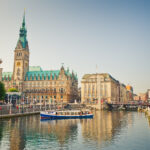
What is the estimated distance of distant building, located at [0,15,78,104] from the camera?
178875 mm

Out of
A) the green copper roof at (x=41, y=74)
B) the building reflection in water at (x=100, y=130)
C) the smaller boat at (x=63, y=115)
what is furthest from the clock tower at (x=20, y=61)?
the building reflection in water at (x=100, y=130)

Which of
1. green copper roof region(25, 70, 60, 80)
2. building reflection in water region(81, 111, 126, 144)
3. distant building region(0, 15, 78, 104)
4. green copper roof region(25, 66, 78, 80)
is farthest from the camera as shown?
green copper roof region(25, 70, 60, 80)

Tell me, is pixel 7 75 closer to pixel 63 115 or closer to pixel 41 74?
pixel 41 74

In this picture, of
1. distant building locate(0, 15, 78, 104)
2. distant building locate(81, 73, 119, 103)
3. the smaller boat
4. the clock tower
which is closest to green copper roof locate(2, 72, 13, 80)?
Answer: distant building locate(0, 15, 78, 104)

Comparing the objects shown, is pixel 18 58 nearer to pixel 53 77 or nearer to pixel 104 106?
→ pixel 53 77

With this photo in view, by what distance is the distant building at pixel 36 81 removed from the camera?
587 feet

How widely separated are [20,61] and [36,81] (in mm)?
23225

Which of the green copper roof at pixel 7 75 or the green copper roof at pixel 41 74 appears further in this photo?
the green copper roof at pixel 7 75

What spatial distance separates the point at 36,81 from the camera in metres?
186

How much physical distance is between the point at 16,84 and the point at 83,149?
529 feet

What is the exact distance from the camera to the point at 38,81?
18562 centimetres

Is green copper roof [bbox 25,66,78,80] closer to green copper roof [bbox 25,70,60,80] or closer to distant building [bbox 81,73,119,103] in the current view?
green copper roof [bbox 25,70,60,80]

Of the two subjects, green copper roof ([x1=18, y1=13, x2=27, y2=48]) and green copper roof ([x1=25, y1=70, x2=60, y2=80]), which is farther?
green copper roof ([x1=18, y1=13, x2=27, y2=48])

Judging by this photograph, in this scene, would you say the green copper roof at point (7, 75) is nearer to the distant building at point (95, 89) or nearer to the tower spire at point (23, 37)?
the tower spire at point (23, 37)
